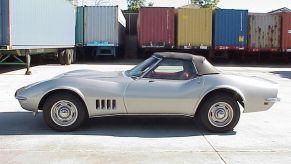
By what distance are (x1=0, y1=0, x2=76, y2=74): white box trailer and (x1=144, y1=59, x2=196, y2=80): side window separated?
9056mm

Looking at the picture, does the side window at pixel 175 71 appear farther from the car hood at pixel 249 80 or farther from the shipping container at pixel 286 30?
the shipping container at pixel 286 30

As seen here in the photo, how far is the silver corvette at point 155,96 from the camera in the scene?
21.8 feet

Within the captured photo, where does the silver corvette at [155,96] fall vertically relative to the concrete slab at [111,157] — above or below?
above

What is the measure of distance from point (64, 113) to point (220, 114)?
229cm

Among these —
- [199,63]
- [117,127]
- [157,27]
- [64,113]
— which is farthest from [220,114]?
[157,27]

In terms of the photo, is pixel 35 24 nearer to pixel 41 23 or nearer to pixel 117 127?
pixel 41 23

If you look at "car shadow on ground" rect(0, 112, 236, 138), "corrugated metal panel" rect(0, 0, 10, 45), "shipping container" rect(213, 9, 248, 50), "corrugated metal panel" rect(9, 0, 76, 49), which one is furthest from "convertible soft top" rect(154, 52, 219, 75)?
"shipping container" rect(213, 9, 248, 50)

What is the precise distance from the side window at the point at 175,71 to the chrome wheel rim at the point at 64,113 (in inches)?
46.9

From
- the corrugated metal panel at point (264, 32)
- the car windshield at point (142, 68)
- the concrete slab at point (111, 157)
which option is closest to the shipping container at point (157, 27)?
the corrugated metal panel at point (264, 32)

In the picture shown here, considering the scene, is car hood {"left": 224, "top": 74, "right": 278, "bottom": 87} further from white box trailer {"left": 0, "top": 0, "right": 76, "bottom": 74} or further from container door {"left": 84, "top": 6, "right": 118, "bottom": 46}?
container door {"left": 84, "top": 6, "right": 118, "bottom": 46}

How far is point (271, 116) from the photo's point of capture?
27.8ft

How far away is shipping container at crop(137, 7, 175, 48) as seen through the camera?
2795 cm

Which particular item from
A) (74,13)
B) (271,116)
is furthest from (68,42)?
(271,116)

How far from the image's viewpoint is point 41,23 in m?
18.7
